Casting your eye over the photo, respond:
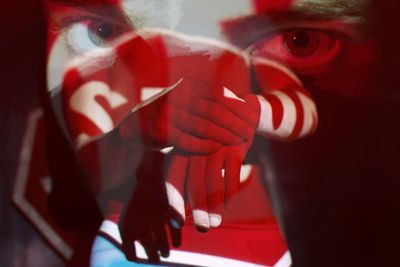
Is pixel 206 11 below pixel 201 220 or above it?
above

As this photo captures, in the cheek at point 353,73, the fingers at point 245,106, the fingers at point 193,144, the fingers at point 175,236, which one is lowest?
the fingers at point 175,236

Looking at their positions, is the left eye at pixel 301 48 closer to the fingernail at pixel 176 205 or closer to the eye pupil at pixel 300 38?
the eye pupil at pixel 300 38

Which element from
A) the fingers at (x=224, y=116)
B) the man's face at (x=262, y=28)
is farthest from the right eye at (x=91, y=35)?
the fingers at (x=224, y=116)

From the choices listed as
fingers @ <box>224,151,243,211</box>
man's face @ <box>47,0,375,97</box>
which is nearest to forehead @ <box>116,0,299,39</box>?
man's face @ <box>47,0,375,97</box>

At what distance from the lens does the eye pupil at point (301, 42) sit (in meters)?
0.46

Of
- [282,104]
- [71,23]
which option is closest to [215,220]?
[282,104]

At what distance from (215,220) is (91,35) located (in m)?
0.21

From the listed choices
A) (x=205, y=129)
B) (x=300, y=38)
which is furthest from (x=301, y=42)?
(x=205, y=129)

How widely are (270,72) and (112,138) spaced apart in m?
0.16

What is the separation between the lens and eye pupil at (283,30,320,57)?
1.50 ft

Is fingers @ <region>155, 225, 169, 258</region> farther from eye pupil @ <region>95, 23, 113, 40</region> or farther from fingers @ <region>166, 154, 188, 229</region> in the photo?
eye pupil @ <region>95, 23, 113, 40</region>

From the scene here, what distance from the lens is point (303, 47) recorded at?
46cm

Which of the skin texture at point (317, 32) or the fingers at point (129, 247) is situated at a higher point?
the skin texture at point (317, 32)

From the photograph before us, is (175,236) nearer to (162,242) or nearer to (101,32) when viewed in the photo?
(162,242)
